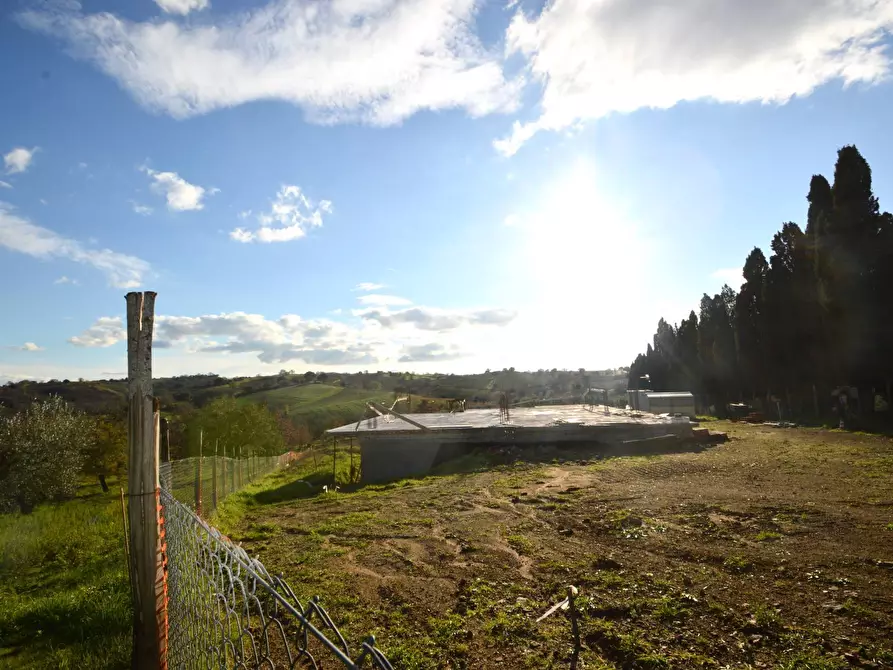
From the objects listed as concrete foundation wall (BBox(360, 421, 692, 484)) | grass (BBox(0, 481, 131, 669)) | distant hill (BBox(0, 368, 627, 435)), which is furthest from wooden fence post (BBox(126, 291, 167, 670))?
distant hill (BBox(0, 368, 627, 435))

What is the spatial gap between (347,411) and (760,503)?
186ft

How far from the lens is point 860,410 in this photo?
29.2 m

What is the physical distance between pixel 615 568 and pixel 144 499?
5.92 meters

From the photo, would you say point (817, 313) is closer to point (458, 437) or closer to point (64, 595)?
point (458, 437)

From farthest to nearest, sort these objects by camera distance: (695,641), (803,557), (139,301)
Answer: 1. (803,557)
2. (695,641)
3. (139,301)

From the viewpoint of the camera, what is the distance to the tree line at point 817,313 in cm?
2681

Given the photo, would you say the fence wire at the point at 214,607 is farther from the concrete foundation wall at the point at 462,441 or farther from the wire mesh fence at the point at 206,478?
the concrete foundation wall at the point at 462,441

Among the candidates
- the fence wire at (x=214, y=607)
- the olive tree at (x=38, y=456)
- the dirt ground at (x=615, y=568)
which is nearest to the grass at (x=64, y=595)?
the fence wire at (x=214, y=607)

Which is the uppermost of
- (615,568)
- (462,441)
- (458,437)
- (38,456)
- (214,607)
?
(214,607)

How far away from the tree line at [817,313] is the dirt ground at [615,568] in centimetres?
1658

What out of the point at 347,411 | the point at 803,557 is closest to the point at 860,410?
the point at 803,557

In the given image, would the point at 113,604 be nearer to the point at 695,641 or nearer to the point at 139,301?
A: the point at 139,301

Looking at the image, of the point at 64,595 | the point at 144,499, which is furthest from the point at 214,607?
the point at 64,595

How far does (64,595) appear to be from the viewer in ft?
22.6
